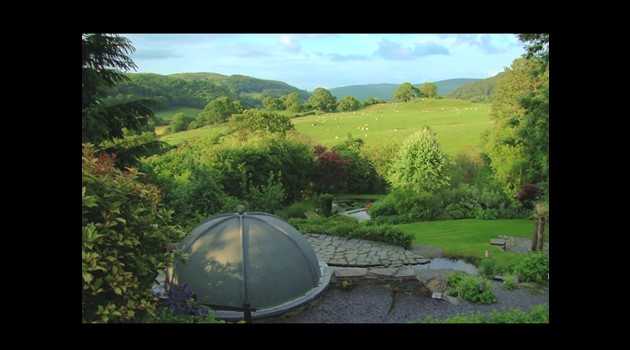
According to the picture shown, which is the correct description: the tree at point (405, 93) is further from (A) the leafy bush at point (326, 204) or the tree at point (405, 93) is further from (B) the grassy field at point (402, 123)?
(A) the leafy bush at point (326, 204)

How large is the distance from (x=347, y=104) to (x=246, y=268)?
43663mm

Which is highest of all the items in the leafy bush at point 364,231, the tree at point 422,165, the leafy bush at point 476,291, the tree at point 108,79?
the tree at point 108,79

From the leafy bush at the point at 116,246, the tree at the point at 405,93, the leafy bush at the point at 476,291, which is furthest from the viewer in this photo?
the tree at the point at 405,93

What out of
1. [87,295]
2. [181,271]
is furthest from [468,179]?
[87,295]

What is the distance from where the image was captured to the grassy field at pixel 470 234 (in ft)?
47.3

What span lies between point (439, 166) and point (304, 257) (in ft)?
43.0

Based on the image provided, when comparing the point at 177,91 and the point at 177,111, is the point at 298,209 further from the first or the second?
the point at 177,91

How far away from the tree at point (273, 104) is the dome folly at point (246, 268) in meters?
33.7

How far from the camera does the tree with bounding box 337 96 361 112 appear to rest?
51.3 metres

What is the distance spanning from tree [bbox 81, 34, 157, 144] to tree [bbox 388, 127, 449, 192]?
1497 cm

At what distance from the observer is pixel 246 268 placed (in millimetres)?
9195

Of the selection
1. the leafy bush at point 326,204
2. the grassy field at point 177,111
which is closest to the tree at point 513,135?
the leafy bush at point 326,204

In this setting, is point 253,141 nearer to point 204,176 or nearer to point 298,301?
point 204,176
